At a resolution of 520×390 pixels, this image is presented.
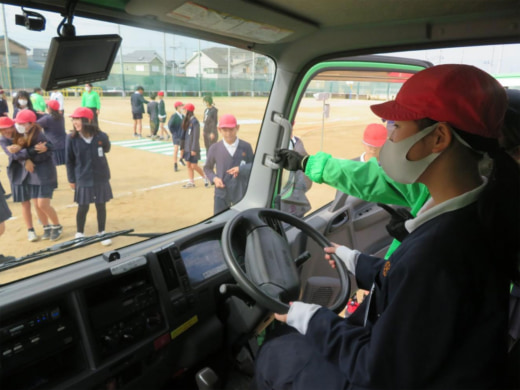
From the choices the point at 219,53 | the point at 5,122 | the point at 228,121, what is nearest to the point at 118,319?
the point at 219,53

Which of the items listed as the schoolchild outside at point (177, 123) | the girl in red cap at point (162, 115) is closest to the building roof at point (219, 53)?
the schoolchild outside at point (177, 123)

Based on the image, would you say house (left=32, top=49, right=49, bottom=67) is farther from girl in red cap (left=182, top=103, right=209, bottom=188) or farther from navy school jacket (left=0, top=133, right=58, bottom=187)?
girl in red cap (left=182, top=103, right=209, bottom=188)

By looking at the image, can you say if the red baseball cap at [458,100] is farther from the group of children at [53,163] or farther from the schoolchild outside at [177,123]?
the schoolchild outside at [177,123]

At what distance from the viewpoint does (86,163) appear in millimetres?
4641

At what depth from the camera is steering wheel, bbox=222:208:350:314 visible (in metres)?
1.52

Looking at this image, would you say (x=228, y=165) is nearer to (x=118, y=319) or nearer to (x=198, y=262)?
(x=198, y=262)

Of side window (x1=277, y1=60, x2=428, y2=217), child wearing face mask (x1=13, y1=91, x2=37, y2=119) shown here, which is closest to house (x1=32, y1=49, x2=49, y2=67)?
side window (x1=277, y1=60, x2=428, y2=217)

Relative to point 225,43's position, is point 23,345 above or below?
below

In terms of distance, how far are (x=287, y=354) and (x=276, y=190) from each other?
1.39 meters

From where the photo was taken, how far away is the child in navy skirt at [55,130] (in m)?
4.75

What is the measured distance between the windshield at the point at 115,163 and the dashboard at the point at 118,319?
0.24 meters

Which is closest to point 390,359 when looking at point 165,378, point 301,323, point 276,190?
point 301,323

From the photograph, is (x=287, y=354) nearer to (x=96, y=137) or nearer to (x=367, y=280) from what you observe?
(x=367, y=280)

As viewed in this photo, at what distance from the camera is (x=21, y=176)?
14.5 feet
